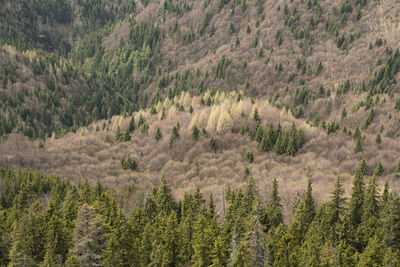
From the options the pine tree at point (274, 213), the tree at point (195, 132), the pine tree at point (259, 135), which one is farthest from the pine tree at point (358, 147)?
the pine tree at point (274, 213)

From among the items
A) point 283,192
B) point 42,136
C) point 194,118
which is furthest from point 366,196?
point 42,136

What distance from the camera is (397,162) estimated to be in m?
96.6

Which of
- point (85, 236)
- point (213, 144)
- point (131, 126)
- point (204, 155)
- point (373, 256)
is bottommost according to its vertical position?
point (131, 126)

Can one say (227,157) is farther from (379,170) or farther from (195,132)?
(379,170)

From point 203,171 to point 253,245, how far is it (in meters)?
59.8

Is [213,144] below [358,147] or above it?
below

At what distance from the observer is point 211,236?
165ft

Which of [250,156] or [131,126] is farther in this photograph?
[131,126]

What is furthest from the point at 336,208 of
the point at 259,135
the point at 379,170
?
the point at 259,135

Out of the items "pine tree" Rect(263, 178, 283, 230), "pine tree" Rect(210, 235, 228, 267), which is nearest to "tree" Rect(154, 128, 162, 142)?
"pine tree" Rect(263, 178, 283, 230)

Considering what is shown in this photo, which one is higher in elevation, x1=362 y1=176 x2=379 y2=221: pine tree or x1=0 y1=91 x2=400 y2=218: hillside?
x1=362 y1=176 x2=379 y2=221: pine tree

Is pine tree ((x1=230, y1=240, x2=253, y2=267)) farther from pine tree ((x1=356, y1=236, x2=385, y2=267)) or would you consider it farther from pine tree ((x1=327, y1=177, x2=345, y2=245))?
pine tree ((x1=327, y1=177, x2=345, y2=245))

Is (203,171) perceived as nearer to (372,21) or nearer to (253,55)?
(253,55)

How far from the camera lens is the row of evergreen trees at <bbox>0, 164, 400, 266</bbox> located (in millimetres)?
44500
